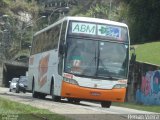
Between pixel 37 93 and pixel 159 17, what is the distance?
35253 millimetres

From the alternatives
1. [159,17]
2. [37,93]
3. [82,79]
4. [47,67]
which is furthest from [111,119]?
[159,17]

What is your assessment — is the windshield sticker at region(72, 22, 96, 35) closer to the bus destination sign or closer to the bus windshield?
the bus destination sign

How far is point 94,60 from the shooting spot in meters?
25.0

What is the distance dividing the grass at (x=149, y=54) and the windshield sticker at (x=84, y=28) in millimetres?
16041

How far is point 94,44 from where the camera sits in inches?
998

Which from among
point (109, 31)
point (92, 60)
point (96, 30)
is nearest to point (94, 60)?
point (92, 60)

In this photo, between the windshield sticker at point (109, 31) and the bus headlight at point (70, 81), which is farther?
the windshield sticker at point (109, 31)

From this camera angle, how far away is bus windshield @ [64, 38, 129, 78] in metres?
25.0

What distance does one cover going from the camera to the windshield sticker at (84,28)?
2561 cm

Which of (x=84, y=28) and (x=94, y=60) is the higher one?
(x=84, y=28)

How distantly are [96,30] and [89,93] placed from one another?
2.97 metres

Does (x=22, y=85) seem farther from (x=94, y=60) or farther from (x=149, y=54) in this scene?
(x=94, y=60)

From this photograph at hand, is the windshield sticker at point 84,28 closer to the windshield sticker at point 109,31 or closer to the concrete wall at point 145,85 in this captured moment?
the windshield sticker at point 109,31

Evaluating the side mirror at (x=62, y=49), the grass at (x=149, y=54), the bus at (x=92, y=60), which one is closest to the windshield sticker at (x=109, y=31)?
the bus at (x=92, y=60)
